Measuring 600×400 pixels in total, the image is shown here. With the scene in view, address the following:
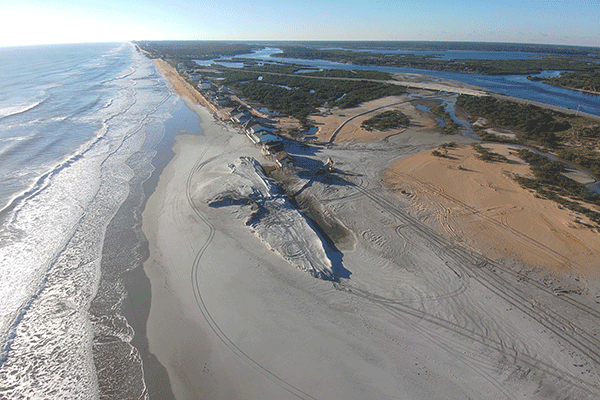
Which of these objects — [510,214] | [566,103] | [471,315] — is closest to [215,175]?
[471,315]

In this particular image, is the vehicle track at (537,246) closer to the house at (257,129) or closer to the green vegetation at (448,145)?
the green vegetation at (448,145)

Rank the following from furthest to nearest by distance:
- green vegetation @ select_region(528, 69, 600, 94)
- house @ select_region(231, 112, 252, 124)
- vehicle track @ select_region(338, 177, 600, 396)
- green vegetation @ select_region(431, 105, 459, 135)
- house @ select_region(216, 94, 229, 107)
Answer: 1. green vegetation @ select_region(528, 69, 600, 94)
2. house @ select_region(216, 94, 229, 107)
3. house @ select_region(231, 112, 252, 124)
4. green vegetation @ select_region(431, 105, 459, 135)
5. vehicle track @ select_region(338, 177, 600, 396)

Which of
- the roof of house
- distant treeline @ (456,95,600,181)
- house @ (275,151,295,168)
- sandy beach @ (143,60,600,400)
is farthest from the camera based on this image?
the roof of house

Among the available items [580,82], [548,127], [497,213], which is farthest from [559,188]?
[580,82]

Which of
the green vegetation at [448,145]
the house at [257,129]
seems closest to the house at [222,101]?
the house at [257,129]

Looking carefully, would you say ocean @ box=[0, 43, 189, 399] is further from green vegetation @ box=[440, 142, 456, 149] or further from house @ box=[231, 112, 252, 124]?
green vegetation @ box=[440, 142, 456, 149]

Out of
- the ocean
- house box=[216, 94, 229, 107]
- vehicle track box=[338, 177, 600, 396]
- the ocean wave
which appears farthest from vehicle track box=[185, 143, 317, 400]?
the ocean wave
